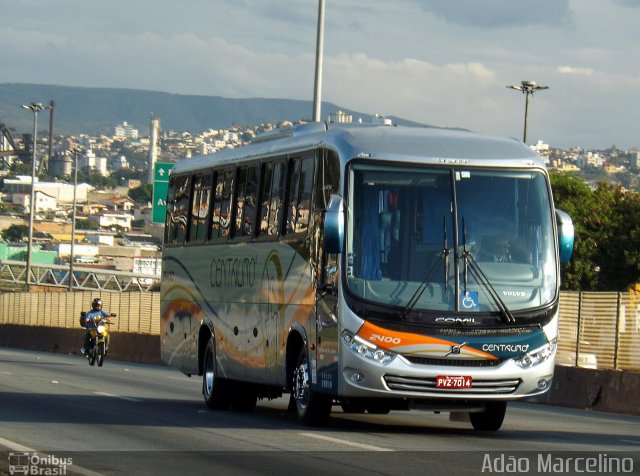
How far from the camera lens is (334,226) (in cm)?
1549

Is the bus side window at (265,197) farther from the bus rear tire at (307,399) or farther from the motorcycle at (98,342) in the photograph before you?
the motorcycle at (98,342)

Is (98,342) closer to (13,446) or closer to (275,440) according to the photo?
(275,440)

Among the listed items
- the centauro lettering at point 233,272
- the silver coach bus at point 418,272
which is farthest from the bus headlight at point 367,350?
the centauro lettering at point 233,272

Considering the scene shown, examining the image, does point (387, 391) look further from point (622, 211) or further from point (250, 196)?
point (622, 211)

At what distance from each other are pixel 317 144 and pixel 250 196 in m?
2.49

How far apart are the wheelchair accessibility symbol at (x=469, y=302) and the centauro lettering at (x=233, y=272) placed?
4.04 meters

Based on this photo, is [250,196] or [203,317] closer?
[250,196]

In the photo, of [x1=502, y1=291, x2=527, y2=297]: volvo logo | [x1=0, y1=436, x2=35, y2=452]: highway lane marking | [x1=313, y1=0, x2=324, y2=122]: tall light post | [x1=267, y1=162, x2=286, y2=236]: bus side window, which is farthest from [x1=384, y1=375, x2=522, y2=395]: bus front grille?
[x1=313, y1=0, x2=324, y2=122]: tall light post

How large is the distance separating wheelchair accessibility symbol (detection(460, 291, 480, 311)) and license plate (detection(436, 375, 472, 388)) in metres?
0.70

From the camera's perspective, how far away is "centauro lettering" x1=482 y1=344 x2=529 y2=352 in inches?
619

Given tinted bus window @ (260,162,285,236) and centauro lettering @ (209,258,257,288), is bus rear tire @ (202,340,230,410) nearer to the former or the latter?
centauro lettering @ (209,258,257,288)

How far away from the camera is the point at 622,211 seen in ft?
291

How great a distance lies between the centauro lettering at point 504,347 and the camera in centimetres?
1573

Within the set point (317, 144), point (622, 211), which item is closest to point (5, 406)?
point (317, 144)
